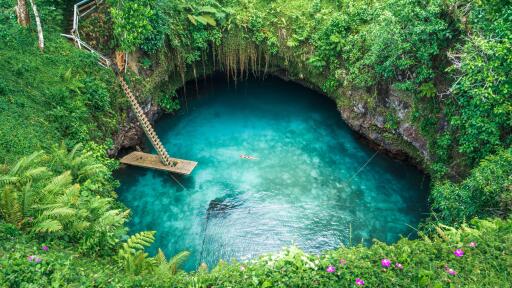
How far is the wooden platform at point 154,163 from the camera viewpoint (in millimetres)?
14688

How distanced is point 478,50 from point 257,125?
32.0 feet

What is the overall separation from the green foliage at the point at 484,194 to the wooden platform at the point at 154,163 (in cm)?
936

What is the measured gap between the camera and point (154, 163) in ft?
48.5

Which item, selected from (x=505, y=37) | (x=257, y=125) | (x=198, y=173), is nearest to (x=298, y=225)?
(x=198, y=173)

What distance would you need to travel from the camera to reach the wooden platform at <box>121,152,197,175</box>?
14.7 metres

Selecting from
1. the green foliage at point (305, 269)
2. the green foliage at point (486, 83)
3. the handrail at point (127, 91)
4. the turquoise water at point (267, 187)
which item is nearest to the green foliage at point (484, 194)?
the green foliage at point (486, 83)

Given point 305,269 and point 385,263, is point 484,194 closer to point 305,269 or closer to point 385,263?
point 385,263

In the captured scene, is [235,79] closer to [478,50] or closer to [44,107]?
[44,107]

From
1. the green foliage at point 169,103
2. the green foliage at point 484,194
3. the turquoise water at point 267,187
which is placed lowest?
the turquoise water at point 267,187

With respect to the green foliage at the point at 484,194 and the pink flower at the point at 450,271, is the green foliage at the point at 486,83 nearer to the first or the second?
the green foliage at the point at 484,194

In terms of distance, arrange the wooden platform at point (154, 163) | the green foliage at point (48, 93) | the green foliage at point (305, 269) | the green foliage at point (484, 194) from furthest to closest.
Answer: the wooden platform at point (154, 163), the green foliage at point (48, 93), the green foliage at point (484, 194), the green foliage at point (305, 269)

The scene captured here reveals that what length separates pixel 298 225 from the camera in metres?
13.1

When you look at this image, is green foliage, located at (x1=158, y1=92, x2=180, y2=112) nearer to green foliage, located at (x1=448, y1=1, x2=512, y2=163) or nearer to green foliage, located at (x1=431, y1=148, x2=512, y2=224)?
green foliage, located at (x1=448, y1=1, x2=512, y2=163)

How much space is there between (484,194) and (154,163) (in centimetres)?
1157
